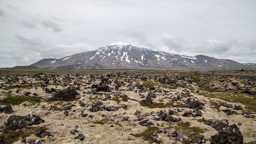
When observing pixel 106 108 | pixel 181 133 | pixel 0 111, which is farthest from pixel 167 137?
pixel 0 111

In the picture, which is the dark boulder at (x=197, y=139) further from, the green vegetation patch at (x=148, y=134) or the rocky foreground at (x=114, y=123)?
the green vegetation patch at (x=148, y=134)

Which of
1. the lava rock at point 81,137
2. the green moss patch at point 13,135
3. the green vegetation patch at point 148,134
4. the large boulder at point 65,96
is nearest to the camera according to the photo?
the green moss patch at point 13,135

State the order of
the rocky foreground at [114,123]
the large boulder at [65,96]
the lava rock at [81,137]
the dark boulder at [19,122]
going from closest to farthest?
1. the lava rock at [81,137]
2. the rocky foreground at [114,123]
3. the dark boulder at [19,122]
4. the large boulder at [65,96]

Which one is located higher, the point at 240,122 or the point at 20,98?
the point at 20,98

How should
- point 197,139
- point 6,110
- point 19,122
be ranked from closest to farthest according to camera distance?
1. point 197,139
2. point 19,122
3. point 6,110

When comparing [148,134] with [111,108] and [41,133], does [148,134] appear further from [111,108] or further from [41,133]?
[111,108]

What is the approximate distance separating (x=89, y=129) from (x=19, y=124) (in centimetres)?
1003

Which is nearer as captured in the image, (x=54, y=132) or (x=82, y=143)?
(x=82, y=143)

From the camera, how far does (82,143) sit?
17672mm

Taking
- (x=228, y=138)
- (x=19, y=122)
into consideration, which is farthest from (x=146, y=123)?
(x=19, y=122)

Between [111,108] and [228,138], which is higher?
[228,138]

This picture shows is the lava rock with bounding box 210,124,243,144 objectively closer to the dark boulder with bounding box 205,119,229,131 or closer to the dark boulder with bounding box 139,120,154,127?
the dark boulder with bounding box 205,119,229,131

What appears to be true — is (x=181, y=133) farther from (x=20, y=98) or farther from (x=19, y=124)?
(x=20, y=98)

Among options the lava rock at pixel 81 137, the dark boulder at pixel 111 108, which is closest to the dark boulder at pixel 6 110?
the dark boulder at pixel 111 108
